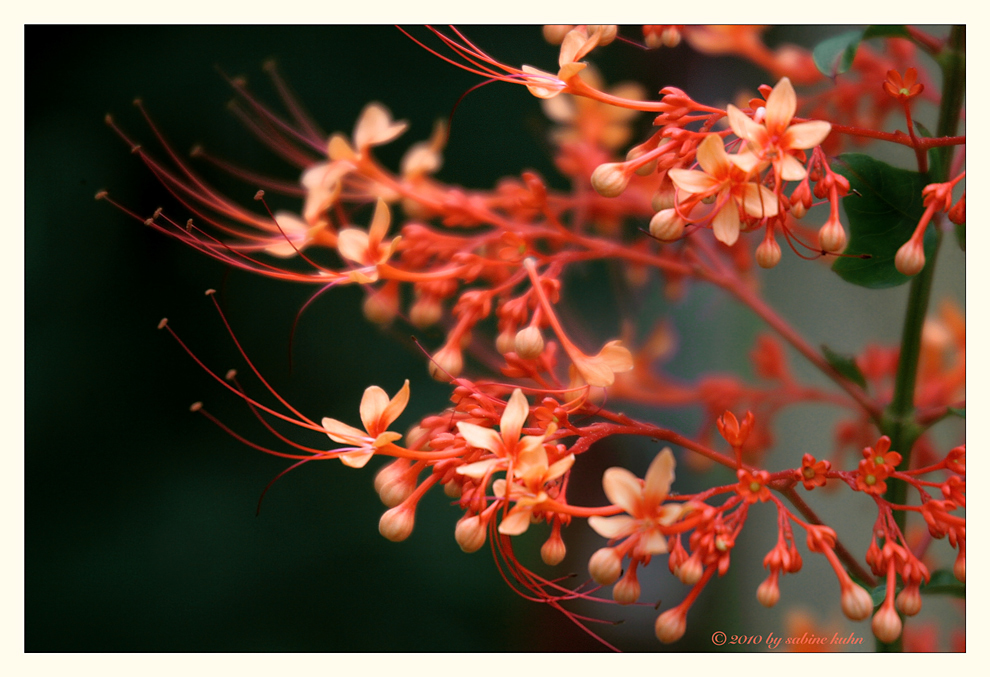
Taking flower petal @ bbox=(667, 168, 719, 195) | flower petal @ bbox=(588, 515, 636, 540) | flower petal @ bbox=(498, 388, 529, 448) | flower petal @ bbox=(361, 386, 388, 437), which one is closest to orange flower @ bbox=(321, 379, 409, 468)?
flower petal @ bbox=(361, 386, 388, 437)

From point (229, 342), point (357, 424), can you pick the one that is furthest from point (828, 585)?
point (229, 342)

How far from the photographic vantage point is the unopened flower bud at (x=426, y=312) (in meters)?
0.89

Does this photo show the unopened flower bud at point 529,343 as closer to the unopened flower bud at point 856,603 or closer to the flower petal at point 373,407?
the flower petal at point 373,407

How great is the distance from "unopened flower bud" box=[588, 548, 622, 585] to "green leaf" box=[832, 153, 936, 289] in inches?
15.7

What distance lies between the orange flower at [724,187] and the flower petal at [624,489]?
0.78 feet

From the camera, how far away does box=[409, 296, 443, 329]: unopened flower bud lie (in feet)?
2.91

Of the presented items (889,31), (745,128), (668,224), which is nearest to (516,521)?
(668,224)

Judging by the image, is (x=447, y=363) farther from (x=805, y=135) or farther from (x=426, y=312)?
(x=805, y=135)

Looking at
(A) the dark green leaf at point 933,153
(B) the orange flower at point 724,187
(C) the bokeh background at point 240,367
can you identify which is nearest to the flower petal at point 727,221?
(B) the orange flower at point 724,187

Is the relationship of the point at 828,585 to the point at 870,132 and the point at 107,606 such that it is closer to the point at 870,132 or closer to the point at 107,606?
the point at 870,132

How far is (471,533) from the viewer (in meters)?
0.68

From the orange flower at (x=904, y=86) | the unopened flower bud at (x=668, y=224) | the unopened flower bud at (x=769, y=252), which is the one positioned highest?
the orange flower at (x=904, y=86)

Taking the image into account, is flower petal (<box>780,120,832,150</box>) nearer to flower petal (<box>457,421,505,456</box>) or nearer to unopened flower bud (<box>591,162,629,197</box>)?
unopened flower bud (<box>591,162,629,197</box>)

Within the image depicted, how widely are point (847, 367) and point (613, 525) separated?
15.2 inches
